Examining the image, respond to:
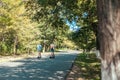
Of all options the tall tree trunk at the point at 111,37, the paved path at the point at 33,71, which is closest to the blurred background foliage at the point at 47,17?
the paved path at the point at 33,71

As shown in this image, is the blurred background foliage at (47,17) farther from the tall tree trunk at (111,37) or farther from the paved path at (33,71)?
the tall tree trunk at (111,37)

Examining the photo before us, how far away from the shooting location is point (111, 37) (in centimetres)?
586

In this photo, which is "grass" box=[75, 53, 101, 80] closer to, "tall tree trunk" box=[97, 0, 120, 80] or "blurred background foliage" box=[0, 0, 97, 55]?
"blurred background foliage" box=[0, 0, 97, 55]

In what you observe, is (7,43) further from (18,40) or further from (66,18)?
(66,18)

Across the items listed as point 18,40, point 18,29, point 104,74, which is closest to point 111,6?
point 104,74

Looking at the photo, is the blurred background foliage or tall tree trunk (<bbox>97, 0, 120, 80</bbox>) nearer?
tall tree trunk (<bbox>97, 0, 120, 80</bbox>)

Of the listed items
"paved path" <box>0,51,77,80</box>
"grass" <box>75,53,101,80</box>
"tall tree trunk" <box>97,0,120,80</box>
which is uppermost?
"tall tree trunk" <box>97,0,120,80</box>

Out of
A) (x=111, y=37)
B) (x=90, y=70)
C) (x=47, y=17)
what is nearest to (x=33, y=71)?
(x=90, y=70)

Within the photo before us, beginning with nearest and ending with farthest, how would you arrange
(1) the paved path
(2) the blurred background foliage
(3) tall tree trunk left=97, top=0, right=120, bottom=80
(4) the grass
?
(3) tall tree trunk left=97, top=0, right=120, bottom=80 < (1) the paved path < (4) the grass < (2) the blurred background foliage

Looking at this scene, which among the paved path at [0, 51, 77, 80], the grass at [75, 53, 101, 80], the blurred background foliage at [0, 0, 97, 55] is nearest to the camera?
the paved path at [0, 51, 77, 80]

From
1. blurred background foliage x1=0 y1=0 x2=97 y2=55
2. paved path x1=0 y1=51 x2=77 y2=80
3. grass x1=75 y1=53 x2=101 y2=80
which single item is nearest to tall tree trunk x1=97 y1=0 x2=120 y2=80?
blurred background foliage x1=0 y1=0 x2=97 y2=55

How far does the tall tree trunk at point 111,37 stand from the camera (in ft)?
19.1

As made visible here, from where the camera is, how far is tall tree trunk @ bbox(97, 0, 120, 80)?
5820 mm

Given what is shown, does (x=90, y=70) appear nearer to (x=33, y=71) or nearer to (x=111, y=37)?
(x=33, y=71)
